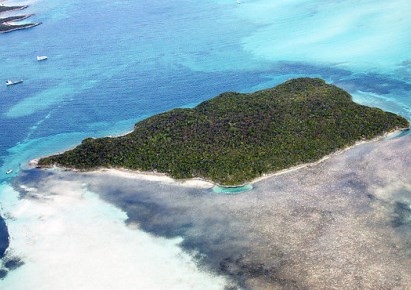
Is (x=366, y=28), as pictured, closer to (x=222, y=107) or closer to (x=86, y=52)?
(x=222, y=107)

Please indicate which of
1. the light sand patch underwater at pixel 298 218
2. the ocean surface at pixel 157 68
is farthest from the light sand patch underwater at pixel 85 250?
the light sand patch underwater at pixel 298 218

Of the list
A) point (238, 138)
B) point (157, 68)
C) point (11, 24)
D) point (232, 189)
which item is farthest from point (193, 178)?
point (11, 24)

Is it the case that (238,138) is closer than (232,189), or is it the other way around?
(232,189)

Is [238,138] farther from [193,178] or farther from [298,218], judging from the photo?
[298,218]

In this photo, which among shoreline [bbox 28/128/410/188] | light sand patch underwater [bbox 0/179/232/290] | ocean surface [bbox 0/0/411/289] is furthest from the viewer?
shoreline [bbox 28/128/410/188]

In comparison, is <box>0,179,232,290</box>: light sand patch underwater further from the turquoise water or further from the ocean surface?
the turquoise water

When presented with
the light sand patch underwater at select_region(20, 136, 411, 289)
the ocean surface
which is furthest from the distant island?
the light sand patch underwater at select_region(20, 136, 411, 289)
